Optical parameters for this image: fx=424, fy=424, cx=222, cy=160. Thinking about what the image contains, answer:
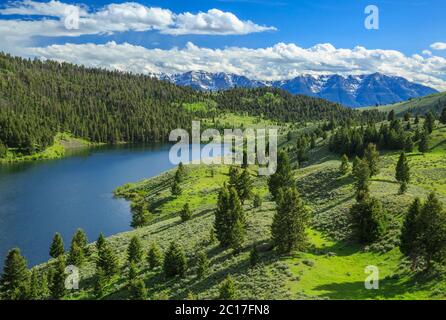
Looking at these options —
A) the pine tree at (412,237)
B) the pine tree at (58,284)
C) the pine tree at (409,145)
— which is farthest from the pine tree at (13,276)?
the pine tree at (409,145)

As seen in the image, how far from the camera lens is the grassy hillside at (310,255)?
153 feet

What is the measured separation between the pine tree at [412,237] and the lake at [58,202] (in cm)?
6296

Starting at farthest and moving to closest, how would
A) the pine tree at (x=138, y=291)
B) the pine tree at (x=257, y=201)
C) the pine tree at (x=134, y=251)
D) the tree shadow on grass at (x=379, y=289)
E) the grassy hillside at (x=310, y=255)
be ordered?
the pine tree at (x=257, y=201), the pine tree at (x=134, y=251), the pine tree at (x=138, y=291), the grassy hillside at (x=310, y=255), the tree shadow on grass at (x=379, y=289)

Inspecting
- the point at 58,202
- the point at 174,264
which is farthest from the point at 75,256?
the point at 58,202

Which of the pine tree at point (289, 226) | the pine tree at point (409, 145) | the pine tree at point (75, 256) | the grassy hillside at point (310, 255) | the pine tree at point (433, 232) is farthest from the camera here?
the pine tree at point (409, 145)

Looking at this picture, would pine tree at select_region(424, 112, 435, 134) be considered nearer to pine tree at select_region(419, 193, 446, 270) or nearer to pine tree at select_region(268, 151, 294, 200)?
pine tree at select_region(268, 151, 294, 200)

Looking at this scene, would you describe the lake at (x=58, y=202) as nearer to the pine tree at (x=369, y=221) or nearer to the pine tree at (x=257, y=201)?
the pine tree at (x=257, y=201)

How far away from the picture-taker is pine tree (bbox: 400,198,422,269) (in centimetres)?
4966

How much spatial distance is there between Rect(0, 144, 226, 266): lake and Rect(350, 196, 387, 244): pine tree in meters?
56.9

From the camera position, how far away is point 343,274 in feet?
169

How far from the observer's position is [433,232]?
159 feet
